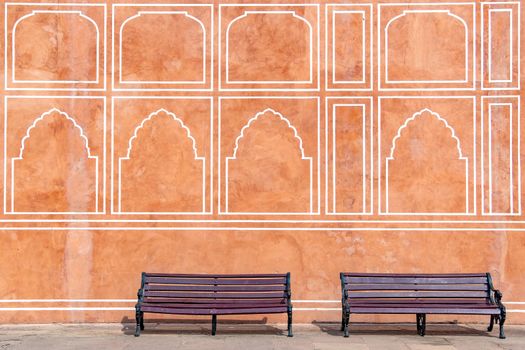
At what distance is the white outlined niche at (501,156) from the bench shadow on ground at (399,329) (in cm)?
145

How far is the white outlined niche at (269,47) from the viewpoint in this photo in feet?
29.3

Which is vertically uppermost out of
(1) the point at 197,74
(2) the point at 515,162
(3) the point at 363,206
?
(1) the point at 197,74

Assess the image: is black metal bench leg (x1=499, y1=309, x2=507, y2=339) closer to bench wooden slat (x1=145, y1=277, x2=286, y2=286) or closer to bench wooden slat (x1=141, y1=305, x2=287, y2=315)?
bench wooden slat (x1=141, y1=305, x2=287, y2=315)

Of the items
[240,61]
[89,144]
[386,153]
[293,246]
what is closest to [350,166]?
[386,153]

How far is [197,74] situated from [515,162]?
4.06 meters

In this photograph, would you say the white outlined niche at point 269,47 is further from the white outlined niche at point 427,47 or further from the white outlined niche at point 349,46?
the white outlined niche at point 427,47

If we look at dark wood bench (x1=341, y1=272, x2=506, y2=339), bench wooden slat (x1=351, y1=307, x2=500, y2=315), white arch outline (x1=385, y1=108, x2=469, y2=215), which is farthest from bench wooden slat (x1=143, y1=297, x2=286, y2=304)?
white arch outline (x1=385, y1=108, x2=469, y2=215)

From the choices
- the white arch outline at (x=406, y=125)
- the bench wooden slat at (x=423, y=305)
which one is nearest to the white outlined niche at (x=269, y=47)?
the white arch outline at (x=406, y=125)

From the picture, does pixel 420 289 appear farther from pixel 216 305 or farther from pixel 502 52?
pixel 502 52

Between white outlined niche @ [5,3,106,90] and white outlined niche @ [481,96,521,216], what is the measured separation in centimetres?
481

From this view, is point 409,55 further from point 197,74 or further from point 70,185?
point 70,185

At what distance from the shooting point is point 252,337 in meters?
7.93

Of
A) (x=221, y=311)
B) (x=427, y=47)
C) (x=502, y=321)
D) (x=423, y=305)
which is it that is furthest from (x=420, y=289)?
(x=427, y=47)

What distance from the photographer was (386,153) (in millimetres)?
8867
